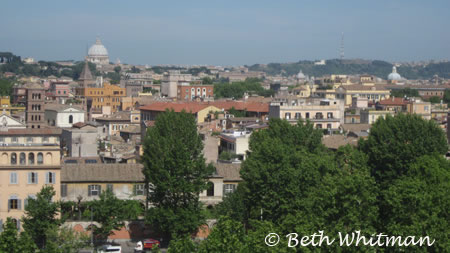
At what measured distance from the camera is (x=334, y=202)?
23906 millimetres

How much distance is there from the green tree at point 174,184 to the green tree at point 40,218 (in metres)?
3.30

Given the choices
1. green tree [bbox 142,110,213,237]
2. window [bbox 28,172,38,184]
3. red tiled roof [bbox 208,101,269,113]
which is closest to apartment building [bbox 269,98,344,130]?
red tiled roof [bbox 208,101,269,113]

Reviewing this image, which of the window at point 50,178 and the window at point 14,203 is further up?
the window at point 50,178

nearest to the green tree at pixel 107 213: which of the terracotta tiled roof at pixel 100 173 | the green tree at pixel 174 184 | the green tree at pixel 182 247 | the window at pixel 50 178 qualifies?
the green tree at pixel 174 184

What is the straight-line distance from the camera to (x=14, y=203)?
97.9 ft

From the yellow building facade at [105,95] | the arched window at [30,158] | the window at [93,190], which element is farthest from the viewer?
the yellow building facade at [105,95]

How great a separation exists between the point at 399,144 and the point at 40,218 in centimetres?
1532

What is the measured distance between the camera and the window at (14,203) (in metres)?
29.8

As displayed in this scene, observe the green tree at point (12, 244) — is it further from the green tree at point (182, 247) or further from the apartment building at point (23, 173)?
the apartment building at point (23, 173)

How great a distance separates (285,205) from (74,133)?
2242cm

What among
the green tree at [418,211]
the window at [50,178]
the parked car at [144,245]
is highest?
the green tree at [418,211]

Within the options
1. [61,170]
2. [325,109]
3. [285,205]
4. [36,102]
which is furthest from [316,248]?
[36,102]

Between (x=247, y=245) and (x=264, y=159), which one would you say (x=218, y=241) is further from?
(x=264, y=159)

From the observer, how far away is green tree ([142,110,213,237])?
28766mm
